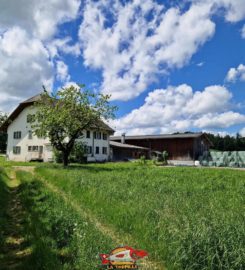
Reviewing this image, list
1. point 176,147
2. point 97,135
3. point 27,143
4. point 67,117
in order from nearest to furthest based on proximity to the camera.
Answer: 1. point 67,117
2. point 27,143
3. point 97,135
4. point 176,147

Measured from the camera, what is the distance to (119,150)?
165ft

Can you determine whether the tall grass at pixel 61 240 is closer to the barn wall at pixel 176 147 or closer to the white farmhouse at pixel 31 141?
the white farmhouse at pixel 31 141

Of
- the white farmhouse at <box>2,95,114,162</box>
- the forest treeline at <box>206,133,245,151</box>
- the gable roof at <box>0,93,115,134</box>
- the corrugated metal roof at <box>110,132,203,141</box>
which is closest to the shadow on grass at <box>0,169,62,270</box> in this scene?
the white farmhouse at <box>2,95,114,162</box>

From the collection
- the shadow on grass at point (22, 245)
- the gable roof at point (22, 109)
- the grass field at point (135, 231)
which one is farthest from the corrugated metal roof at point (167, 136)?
the shadow on grass at point (22, 245)

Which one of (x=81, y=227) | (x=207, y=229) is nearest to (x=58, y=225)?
(x=81, y=227)

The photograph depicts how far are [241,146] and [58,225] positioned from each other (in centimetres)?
8761

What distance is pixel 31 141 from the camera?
42.1m

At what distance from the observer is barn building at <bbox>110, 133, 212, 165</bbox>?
48.4 m

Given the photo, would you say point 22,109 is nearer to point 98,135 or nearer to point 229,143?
point 98,135

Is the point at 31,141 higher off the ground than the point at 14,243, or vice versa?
the point at 31,141

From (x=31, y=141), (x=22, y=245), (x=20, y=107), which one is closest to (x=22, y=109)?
(x=20, y=107)

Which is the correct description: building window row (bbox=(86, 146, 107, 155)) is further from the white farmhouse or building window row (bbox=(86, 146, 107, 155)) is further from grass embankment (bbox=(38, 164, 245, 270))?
grass embankment (bbox=(38, 164, 245, 270))

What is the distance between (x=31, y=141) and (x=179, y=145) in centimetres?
2519

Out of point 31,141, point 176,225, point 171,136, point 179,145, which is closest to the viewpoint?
point 176,225
